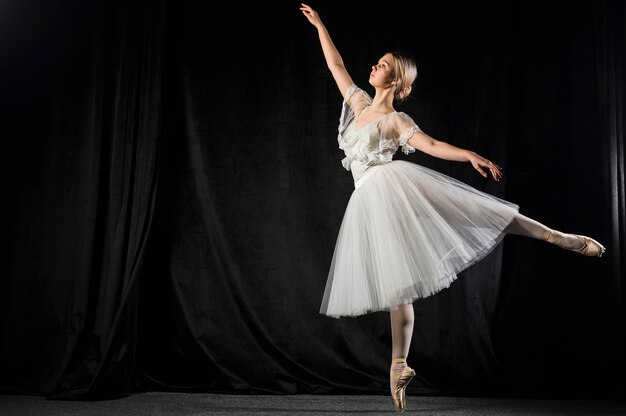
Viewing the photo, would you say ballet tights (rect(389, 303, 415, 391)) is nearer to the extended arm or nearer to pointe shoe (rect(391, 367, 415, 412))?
pointe shoe (rect(391, 367, 415, 412))

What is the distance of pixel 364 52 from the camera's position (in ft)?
12.7

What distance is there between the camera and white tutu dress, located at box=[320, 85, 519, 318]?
2555 mm

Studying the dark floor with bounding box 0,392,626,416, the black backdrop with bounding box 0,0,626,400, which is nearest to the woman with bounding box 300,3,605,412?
the dark floor with bounding box 0,392,626,416

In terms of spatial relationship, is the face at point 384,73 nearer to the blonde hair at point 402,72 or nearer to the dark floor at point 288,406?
the blonde hair at point 402,72

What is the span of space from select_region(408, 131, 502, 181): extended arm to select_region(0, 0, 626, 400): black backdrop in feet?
3.91

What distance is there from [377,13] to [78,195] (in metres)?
2.02

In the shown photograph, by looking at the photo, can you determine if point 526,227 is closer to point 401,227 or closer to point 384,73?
point 401,227

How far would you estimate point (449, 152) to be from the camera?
255cm

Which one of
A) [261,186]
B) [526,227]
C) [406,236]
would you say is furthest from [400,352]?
[261,186]

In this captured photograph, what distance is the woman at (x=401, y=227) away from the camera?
2.56 meters

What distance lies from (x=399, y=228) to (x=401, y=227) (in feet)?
0.06

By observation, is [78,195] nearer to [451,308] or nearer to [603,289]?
[451,308]

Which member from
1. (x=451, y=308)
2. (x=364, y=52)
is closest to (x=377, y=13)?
(x=364, y=52)

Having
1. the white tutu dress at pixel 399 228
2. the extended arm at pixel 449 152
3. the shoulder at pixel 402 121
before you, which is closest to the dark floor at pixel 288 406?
the white tutu dress at pixel 399 228
